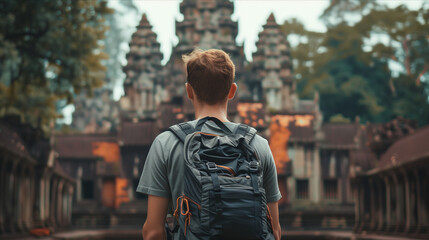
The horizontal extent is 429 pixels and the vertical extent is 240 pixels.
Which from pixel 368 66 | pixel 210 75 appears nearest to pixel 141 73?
pixel 368 66

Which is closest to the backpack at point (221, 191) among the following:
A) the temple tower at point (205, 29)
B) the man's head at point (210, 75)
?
the man's head at point (210, 75)

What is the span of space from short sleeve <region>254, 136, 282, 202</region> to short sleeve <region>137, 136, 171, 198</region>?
0.52 metres

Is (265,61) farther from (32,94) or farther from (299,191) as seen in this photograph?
(32,94)

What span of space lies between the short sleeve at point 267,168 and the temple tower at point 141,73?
4733 centimetres

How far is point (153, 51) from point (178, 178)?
50.6 meters

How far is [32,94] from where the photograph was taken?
22.5 metres

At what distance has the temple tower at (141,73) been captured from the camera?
171ft

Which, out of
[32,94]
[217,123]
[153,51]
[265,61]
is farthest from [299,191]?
[217,123]

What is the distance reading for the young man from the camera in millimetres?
3859

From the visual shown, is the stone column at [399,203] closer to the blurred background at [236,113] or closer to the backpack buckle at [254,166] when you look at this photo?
the blurred background at [236,113]

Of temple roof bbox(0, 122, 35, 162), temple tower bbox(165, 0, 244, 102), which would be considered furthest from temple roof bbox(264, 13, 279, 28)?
temple roof bbox(0, 122, 35, 162)

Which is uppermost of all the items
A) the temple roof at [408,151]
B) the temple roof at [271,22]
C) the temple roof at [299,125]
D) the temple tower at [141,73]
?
the temple roof at [271,22]

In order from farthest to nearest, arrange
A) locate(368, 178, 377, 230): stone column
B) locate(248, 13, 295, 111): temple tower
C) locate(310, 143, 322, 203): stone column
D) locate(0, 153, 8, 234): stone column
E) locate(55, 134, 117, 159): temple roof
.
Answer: locate(248, 13, 295, 111): temple tower, locate(310, 143, 322, 203): stone column, locate(55, 134, 117, 159): temple roof, locate(368, 178, 377, 230): stone column, locate(0, 153, 8, 234): stone column

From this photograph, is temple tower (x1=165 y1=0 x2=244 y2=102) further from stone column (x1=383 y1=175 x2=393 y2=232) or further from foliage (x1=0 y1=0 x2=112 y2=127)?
stone column (x1=383 y1=175 x2=393 y2=232)
